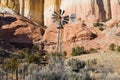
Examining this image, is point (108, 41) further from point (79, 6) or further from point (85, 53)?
point (79, 6)

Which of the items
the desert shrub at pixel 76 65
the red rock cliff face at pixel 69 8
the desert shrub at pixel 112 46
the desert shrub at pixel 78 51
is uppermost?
the red rock cliff face at pixel 69 8

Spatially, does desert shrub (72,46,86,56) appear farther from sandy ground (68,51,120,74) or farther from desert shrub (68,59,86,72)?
desert shrub (68,59,86,72)

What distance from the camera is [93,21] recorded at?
195ft

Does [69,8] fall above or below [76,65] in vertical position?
above

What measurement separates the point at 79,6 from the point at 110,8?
14.1 feet

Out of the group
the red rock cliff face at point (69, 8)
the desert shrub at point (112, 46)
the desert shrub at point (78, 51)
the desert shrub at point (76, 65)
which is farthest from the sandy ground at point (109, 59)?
the red rock cliff face at point (69, 8)

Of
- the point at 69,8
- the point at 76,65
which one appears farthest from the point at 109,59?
the point at 69,8

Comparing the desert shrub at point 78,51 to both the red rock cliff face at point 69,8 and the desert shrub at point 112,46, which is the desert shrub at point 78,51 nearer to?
the desert shrub at point 112,46

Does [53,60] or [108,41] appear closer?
[53,60]

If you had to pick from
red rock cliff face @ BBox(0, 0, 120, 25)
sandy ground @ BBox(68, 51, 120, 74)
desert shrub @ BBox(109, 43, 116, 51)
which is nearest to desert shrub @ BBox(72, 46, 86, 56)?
sandy ground @ BBox(68, 51, 120, 74)

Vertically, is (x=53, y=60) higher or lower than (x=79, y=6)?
lower

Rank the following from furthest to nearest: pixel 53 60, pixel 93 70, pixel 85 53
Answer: pixel 85 53
pixel 53 60
pixel 93 70

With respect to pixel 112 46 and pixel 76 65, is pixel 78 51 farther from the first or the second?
pixel 76 65

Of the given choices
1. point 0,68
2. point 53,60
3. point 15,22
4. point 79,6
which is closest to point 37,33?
point 15,22
